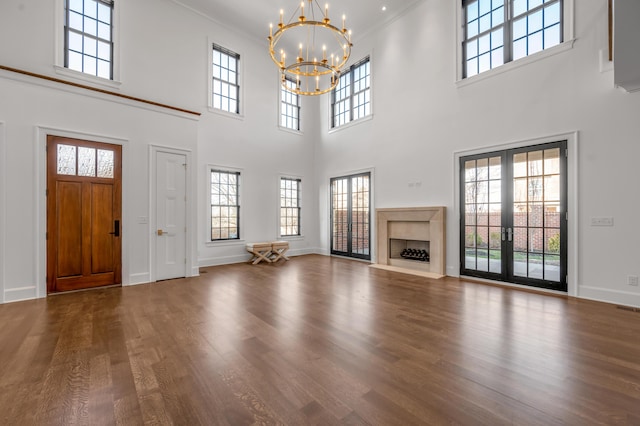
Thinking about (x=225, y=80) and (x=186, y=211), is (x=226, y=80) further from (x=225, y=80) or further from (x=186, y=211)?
(x=186, y=211)

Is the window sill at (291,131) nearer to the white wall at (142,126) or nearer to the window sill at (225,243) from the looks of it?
the white wall at (142,126)

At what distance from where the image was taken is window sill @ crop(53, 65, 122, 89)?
494cm

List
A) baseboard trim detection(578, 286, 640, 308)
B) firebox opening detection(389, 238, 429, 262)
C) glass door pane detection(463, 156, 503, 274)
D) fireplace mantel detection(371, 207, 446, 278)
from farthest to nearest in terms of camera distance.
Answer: firebox opening detection(389, 238, 429, 262), fireplace mantel detection(371, 207, 446, 278), glass door pane detection(463, 156, 503, 274), baseboard trim detection(578, 286, 640, 308)

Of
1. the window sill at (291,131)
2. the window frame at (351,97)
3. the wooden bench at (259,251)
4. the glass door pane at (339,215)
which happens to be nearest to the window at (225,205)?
the wooden bench at (259,251)

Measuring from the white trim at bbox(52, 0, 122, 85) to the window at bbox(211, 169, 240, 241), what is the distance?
8.55ft

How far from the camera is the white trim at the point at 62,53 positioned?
4.90 metres

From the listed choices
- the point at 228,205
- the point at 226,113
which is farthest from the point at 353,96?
the point at 228,205

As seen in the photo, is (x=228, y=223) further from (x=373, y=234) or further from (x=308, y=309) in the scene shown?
(x=308, y=309)

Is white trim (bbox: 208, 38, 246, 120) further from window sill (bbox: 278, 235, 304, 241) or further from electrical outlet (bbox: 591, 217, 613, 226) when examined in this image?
electrical outlet (bbox: 591, 217, 613, 226)

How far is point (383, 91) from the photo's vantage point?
7.14m

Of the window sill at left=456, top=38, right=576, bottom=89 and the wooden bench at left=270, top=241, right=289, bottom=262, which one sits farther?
the wooden bench at left=270, top=241, right=289, bottom=262

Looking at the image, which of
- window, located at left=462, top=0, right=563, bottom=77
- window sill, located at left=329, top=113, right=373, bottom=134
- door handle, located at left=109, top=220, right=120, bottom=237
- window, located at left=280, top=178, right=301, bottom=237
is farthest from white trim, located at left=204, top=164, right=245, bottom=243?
window, located at left=462, top=0, right=563, bottom=77

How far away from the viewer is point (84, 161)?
479cm

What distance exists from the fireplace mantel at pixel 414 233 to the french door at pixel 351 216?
2.15 ft
